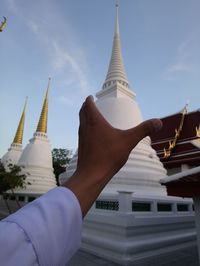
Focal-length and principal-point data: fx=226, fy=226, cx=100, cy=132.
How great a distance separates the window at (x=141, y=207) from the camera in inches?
279

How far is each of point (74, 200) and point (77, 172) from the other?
0.20 meters

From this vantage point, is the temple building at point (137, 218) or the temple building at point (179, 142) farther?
the temple building at point (179, 142)

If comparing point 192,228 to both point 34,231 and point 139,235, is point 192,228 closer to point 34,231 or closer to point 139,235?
point 139,235

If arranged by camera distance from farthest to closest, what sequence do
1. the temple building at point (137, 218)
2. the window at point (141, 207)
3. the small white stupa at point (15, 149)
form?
the small white stupa at point (15, 149)
the window at point (141, 207)
the temple building at point (137, 218)

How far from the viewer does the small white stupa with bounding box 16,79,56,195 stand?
16.7 m

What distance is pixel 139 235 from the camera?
6.66m

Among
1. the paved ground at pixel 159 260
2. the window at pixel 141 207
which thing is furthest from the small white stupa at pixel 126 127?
the paved ground at pixel 159 260

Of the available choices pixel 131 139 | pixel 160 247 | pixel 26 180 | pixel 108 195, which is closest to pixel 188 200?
pixel 160 247

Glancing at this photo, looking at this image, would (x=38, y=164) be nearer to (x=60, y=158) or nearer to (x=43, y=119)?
(x=43, y=119)

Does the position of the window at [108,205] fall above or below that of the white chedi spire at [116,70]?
below

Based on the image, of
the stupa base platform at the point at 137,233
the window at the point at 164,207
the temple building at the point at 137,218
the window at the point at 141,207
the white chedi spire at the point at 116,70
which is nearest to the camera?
the stupa base platform at the point at 137,233

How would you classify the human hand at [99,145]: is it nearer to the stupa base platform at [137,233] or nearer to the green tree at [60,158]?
the stupa base platform at [137,233]

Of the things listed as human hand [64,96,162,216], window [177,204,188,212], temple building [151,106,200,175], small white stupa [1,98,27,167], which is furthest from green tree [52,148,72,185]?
human hand [64,96,162,216]

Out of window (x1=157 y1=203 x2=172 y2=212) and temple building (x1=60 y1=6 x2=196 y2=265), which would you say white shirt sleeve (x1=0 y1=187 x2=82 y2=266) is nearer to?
temple building (x1=60 y1=6 x2=196 y2=265)
